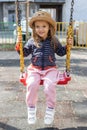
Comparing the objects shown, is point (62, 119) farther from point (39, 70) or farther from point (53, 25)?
point (53, 25)

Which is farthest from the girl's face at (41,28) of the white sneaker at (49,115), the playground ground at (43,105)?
the playground ground at (43,105)

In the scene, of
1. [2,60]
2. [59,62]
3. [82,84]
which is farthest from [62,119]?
[2,60]

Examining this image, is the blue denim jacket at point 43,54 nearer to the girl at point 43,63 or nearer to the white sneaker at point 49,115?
the girl at point 43,63

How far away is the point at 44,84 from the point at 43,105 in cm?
106

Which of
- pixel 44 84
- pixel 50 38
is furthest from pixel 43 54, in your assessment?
pixel 44 84

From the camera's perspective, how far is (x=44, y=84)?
3.91 m

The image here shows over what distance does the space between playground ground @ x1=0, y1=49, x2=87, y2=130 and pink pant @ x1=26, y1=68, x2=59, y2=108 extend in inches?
13.2

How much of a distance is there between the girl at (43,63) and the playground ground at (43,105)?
10.9 inches

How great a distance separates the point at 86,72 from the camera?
306 inches

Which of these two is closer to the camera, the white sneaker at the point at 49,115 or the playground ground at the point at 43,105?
the white sneaker at the point at 49,115

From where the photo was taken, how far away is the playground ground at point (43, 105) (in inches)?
160

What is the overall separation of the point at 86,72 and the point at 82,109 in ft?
10.2

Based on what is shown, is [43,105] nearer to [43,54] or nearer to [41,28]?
[43,54]

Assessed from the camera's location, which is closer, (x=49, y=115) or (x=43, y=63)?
(x=49, y=115)
